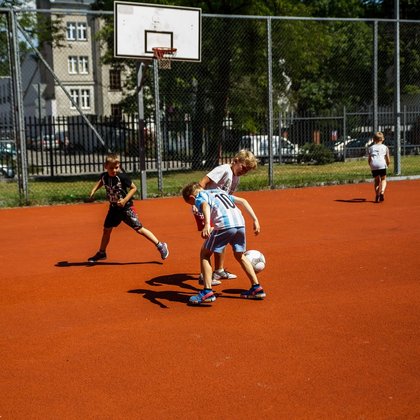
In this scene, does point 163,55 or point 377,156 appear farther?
point 163,55

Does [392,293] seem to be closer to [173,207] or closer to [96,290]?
[96,290]

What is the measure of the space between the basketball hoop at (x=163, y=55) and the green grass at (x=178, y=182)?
3000mm

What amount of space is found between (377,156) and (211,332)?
9845mm

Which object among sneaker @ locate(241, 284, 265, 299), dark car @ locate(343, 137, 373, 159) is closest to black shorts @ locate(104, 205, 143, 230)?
sneaker @ locate(241, 284, 265, 299)

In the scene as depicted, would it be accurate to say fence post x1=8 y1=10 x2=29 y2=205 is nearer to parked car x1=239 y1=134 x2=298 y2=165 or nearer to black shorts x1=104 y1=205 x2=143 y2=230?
black shorts x1=104 y1=205 x2=143 y2=230

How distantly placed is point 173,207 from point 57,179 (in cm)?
888

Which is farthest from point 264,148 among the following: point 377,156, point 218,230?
point 218,230

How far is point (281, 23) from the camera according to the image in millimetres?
23031

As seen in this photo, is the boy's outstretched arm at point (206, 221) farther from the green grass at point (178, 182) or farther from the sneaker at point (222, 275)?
the green grass at point (178, 182)

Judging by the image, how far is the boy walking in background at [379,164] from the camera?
46.3ft

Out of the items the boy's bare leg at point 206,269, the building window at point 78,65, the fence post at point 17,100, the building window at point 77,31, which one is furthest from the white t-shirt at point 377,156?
the building window at point 77,31

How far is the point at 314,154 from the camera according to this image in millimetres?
25375

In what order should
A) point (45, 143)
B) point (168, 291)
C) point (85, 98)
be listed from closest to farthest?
point (168, 291), point (45, 143), point (85, 98)

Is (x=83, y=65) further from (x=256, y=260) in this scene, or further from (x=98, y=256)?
(x=256, y=260)
